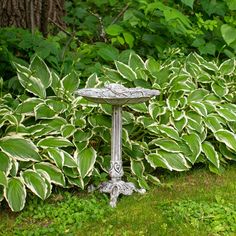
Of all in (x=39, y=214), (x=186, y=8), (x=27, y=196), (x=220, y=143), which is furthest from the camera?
(x=186, y=8)

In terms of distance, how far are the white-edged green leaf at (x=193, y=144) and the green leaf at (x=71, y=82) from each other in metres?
1.07

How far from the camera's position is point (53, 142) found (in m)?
4.11

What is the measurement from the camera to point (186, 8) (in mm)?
6141

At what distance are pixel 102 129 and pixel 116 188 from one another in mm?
610

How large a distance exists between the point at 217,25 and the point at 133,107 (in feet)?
5.98

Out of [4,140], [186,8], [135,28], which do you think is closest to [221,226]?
[4,140]

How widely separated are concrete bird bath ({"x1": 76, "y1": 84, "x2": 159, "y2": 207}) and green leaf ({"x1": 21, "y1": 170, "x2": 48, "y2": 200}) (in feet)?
1.60

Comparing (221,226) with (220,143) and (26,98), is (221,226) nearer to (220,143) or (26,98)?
(220,143)

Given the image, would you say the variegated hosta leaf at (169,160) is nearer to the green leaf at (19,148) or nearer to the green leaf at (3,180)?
the green leaf at (19,148)

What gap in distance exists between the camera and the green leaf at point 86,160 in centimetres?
404

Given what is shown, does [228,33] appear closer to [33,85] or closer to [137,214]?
[33,85]

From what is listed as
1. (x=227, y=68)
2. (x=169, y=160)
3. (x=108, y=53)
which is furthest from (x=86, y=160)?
(x=227, y=68)

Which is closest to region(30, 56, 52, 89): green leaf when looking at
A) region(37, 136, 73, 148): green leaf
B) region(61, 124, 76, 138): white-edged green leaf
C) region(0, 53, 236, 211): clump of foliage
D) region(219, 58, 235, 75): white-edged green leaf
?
region(0, 53, 236, 211): clump of foliage

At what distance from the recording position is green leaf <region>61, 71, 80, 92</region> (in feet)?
15.5
